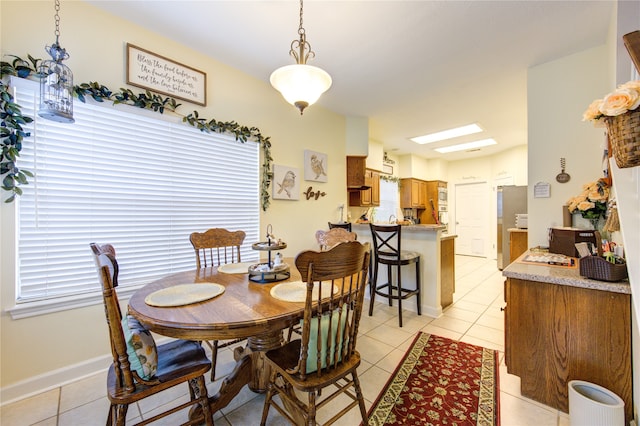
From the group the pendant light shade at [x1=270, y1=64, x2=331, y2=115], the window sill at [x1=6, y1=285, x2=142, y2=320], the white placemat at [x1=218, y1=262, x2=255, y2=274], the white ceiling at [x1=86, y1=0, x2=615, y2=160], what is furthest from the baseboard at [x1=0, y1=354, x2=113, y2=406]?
the white ceiling at [x1=86, y1=0, x2=615, y2=160]

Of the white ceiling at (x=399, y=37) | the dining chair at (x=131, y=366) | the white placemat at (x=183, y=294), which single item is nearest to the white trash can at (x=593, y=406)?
the dining chair at (x=131, y=366)

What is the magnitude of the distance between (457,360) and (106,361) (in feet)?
9.40

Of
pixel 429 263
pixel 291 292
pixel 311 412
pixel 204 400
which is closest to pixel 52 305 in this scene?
pixel 204 400

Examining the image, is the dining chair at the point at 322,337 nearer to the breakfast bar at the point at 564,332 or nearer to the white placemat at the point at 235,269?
the white placemat at the point at 235,269

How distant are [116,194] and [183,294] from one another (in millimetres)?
1371

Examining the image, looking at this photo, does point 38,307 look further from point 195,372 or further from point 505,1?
point 505,1

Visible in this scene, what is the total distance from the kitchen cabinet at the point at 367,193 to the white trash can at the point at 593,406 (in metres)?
3.42

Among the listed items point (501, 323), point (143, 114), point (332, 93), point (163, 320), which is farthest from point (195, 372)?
point (332, 93)

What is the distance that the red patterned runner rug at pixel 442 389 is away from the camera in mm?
1552

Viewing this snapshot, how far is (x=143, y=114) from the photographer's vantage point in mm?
2301

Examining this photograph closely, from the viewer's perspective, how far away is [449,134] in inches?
203

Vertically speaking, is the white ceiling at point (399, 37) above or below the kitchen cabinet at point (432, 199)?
above

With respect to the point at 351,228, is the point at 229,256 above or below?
below

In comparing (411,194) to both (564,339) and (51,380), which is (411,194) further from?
(51,380)
